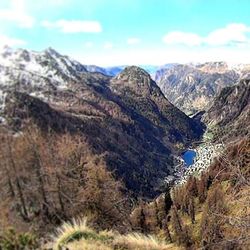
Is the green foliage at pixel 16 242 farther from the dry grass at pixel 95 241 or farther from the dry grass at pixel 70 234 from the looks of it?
the dry grass at pixel 70 234

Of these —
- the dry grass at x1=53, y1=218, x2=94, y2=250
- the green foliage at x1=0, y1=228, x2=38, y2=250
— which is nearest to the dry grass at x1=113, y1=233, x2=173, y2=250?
the dry grass at x1=53, y1=218, x2=94, y2=250

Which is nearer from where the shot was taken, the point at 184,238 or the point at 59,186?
the point at 59,186

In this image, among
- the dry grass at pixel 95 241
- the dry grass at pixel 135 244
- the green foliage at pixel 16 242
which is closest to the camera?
the green foliage at pixel 16 242

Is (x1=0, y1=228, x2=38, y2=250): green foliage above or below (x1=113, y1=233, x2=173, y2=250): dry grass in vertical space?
above

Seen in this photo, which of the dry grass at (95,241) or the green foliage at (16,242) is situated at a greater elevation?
the green foliage at (16,242)

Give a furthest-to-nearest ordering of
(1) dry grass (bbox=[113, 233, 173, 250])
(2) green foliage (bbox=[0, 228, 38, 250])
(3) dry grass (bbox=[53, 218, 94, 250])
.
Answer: (3) dry grass (bbox=[53, 218, 94, 250]) → (1) dry grass (bbox=[113, 233, 173, 250]) → (2) green foliage (bbox=[0, 228, 38, 250])

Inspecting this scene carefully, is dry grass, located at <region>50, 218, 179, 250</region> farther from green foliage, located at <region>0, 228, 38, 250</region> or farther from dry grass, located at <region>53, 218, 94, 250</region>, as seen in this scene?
green foliage, located at <region>0, 228, 38, 250</region>

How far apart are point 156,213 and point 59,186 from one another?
125854mm

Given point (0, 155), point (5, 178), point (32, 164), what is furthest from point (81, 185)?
point (0, 155)

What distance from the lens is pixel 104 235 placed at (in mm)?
12766

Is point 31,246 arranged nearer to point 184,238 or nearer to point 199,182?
point 184,238

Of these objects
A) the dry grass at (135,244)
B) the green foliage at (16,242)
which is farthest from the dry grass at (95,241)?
the green foliage at (16,242)

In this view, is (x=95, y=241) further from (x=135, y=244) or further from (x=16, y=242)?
(x=16, y=242)

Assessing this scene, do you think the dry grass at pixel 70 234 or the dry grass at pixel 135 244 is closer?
the dry grass at pixel 135 244
